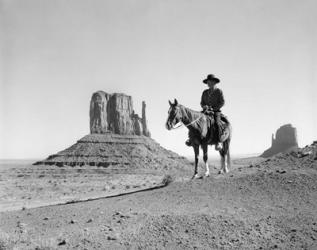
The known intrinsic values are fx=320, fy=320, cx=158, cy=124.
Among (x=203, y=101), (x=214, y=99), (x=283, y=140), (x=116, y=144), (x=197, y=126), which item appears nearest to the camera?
(x=197, y=126)

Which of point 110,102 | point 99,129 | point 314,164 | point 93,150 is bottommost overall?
point 314,164

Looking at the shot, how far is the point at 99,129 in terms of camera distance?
12344 cm

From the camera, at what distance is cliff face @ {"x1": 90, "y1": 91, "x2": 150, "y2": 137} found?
126 m

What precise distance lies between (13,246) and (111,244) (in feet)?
6.44

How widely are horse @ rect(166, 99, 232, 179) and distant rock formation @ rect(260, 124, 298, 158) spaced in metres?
165

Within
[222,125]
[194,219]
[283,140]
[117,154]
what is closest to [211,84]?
[222,125]

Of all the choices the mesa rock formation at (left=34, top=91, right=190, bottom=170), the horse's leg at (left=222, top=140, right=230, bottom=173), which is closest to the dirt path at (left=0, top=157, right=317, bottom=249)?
the horse's leg at (left=222, top=140, right=230, bottom=173)

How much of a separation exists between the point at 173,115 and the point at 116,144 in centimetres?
9962

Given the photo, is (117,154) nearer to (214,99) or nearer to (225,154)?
(225,154)

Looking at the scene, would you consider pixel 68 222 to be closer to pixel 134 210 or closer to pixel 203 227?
pixel 134 210

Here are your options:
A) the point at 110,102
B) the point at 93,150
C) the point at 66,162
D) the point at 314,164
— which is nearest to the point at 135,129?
the point at 110,102

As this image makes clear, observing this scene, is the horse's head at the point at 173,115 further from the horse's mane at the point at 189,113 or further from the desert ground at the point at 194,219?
the desert ground at the point at 194,219

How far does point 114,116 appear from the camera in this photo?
129250 millimetres

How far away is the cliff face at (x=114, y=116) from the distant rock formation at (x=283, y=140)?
247 feet
